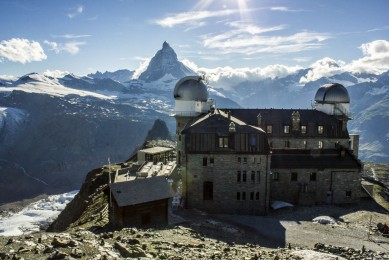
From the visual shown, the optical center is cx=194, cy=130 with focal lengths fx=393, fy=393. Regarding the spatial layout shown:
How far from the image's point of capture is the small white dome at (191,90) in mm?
70250

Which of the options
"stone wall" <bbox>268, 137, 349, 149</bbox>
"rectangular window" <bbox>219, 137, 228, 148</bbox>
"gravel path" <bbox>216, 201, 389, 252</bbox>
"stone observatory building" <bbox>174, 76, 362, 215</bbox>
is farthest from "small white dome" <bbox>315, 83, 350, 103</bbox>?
"rectangular window" <bbox>219, 137, 228, 148</bbox>

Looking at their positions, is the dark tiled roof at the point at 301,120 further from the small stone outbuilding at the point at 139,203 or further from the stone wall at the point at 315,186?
the small stone outbuilding at the point at 139,203

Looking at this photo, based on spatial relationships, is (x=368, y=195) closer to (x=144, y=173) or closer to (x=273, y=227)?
(x=273, y=227)

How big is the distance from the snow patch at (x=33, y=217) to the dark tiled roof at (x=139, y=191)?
3518 inches

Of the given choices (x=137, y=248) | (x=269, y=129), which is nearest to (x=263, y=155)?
(x=269, y=129)

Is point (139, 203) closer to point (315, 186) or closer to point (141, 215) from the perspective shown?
point (141, 215)

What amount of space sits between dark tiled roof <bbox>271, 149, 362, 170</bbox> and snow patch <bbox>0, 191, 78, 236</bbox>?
8626 cm

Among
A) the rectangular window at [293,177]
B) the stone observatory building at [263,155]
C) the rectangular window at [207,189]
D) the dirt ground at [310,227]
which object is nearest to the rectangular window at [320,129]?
the stone observatory building at [263,155]

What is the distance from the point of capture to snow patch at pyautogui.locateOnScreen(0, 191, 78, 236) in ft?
A: 415

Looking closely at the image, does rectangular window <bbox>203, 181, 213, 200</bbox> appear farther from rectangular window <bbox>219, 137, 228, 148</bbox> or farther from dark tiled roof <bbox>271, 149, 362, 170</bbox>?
dark tiled roof <bbox>271, 149, 362, 170</bbox>

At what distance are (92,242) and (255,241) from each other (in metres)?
19.2

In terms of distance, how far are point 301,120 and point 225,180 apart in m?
23.2

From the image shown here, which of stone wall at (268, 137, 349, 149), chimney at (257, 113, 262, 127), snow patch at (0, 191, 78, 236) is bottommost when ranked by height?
snow patch at (0, 191, 78, 236)

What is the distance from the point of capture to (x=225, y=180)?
174ft
